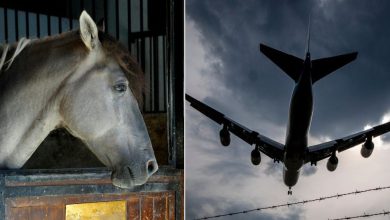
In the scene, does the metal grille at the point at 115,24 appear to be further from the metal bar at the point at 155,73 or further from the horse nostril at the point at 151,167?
the horse nostril at the point at 151,167

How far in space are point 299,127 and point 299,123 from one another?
0.22 metres

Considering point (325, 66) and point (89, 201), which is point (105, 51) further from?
point (325, 66)

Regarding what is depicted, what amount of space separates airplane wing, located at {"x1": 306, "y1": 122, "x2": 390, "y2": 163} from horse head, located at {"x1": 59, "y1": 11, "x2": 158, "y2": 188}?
9.07 metres

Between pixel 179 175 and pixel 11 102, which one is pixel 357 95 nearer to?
pixel 179 175

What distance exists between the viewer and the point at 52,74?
1.80 meters

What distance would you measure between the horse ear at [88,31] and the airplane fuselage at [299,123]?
7.68 meters

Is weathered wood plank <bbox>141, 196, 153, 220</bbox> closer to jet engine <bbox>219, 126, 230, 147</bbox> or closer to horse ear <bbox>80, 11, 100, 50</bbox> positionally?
horse ear <bbox>80, 11, 100, 50</bbox>

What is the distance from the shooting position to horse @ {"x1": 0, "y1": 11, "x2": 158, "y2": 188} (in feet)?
5.81

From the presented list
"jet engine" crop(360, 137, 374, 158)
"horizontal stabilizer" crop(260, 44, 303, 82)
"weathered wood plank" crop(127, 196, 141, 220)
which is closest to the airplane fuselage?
"horizontal stabilizer" crop(260, 44, 303, 82)

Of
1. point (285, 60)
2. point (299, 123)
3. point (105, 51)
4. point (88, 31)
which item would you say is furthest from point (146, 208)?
point (285, 60)

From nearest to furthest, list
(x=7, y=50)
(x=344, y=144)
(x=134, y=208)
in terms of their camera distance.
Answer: (x=7, y=50) < (x=134, y=208) < (x=344, y=144)

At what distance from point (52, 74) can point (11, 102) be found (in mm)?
227

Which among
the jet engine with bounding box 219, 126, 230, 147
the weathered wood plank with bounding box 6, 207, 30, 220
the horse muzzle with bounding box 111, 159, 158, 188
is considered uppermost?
the horse muzzle with bounding box 111, 159, 158, 188

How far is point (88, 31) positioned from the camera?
170 centimetres
